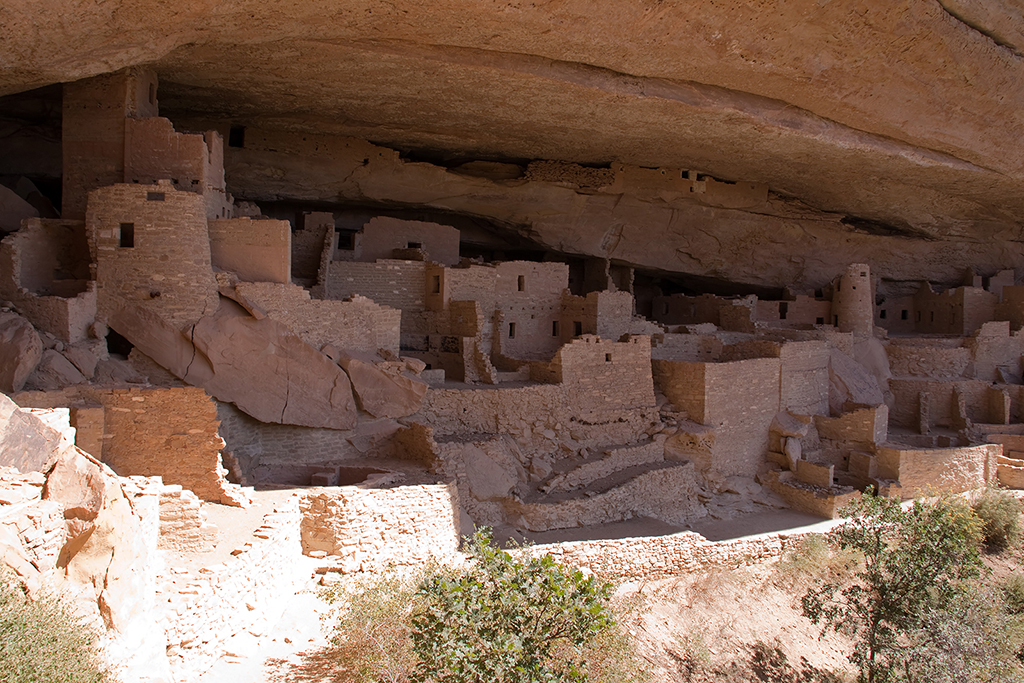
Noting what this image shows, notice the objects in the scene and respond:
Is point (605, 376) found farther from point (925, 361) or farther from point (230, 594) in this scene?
point (925, 361)

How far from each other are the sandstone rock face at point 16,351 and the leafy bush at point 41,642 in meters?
4.91

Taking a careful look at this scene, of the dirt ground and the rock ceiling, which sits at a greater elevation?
the rock ceiling

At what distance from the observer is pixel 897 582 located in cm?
1026

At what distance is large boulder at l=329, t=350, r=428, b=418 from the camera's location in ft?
37.4

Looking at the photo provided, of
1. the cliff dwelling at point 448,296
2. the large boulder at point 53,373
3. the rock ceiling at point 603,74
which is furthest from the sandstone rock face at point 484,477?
the rock ceiling at point 603,74

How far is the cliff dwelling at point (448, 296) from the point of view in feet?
26.6

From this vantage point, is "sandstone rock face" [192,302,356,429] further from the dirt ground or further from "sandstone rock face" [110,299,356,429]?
the dirt ground

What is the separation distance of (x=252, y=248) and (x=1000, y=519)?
13.3 meters

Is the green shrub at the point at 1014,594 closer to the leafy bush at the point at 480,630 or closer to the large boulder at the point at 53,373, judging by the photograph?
the leafy bush at the point at 480,630

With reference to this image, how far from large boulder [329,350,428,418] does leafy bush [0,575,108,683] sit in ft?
22.9

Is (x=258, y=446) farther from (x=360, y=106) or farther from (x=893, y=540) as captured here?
(x=893, y=540)

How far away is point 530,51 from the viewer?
1152 cm

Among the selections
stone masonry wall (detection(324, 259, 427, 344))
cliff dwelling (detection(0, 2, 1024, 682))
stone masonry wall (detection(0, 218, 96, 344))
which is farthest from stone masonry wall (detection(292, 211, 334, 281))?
stone masonry wall (detection(0, 218, 96, 344))

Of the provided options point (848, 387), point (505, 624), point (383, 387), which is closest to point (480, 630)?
point (505, 624)
